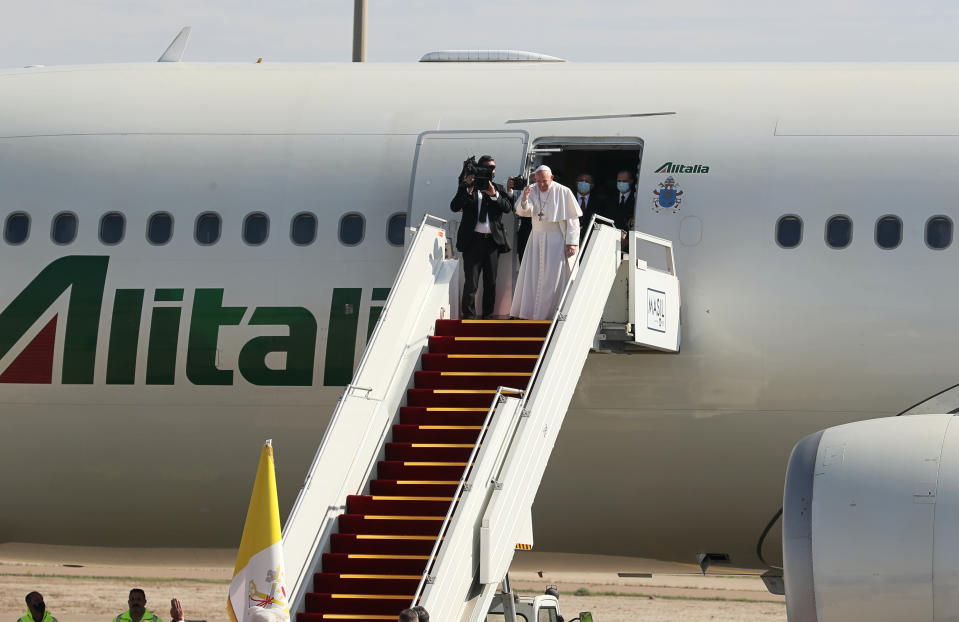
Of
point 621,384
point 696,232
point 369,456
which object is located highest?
point 696,232

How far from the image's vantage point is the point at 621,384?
579 inches

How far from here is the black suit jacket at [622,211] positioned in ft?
51.3

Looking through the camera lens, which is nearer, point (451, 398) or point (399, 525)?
point (399, 525)

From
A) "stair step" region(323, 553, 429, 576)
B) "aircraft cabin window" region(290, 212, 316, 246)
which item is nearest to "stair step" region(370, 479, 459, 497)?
"stair step" region(323, 553, 429, 576)

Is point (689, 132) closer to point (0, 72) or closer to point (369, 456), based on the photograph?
point (369, 456)

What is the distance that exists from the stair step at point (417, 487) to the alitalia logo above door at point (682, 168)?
4263mm

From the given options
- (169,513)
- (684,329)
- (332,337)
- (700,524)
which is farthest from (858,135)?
(169,513)

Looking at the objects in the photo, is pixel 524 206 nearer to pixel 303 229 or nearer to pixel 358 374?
pixel 303 229

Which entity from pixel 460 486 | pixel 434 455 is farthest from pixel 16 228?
pixel 460 486

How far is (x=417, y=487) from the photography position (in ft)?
41.4

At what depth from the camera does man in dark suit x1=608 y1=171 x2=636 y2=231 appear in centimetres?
1566

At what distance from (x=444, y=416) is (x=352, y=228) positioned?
300 centimetres

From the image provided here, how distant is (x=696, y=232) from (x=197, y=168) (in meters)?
5.08

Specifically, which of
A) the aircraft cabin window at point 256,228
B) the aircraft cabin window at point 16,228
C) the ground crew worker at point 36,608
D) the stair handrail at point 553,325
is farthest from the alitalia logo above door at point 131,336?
the stair handrail at point 553,325
